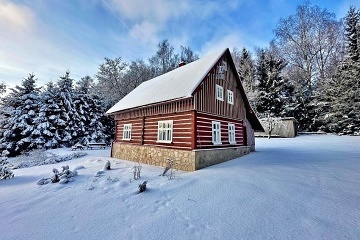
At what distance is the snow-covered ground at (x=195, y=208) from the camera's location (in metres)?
3.72

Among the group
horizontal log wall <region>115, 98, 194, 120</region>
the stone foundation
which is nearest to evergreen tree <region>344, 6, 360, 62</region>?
the stone foundation

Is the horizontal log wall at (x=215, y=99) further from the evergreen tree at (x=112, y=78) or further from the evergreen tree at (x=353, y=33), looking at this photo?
the evergreen tree at (x=112, y=78)

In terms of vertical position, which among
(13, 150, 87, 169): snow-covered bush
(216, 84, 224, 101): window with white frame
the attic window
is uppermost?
the attic window

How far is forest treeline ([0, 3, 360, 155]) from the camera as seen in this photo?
21281 mm

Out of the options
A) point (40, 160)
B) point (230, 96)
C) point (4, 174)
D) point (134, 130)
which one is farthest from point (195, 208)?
point (40, 160)

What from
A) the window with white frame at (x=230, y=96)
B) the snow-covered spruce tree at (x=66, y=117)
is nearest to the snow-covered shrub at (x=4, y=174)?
the window with white frame at (x=230, y=96)

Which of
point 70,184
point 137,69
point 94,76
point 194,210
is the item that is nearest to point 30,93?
point 94,76

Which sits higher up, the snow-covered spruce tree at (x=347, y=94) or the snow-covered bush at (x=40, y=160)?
the snow-covered spruce tree at (x=347, y=94)

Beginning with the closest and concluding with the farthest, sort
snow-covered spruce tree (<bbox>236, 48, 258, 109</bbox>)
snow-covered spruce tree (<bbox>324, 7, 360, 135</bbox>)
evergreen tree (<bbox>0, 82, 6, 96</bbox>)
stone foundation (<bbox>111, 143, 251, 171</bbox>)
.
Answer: stone foundation (<bbox>111, 143, 251, 171</bbox>)
snow-covered spruce tree (<bbox>324, 7, 360, 135</bbox>)
evergreen tree (<bbox>0, 82, 6, 96</bbox>)
snow-covered spruce tree (<bbox>236, 48, 258, 109</bbox>)

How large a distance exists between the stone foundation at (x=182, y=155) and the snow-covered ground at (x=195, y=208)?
2.00 metres

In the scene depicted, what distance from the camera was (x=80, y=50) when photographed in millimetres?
13680

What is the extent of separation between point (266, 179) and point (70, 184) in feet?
24.5

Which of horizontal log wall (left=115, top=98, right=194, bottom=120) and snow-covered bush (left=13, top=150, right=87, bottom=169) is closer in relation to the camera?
horizontal log wall (left=115, top=98, right=194, bottom=120)

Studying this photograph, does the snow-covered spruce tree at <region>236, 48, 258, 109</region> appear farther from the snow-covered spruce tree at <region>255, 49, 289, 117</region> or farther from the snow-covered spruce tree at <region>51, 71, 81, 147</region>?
the snow-covered spruce tree at <region>51, 71, 81, 147</region>
